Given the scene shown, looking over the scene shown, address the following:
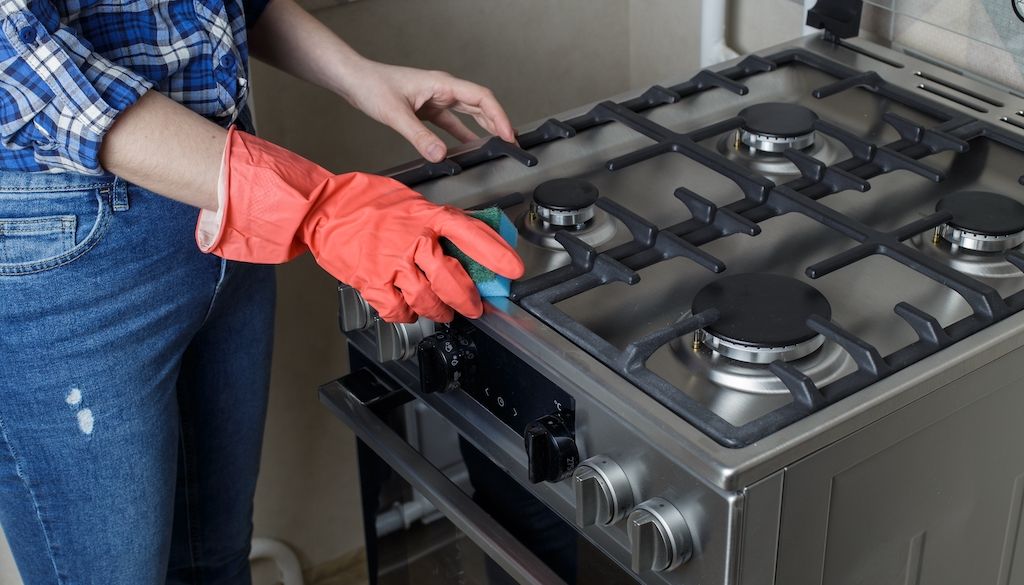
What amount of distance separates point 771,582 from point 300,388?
3.83 feet

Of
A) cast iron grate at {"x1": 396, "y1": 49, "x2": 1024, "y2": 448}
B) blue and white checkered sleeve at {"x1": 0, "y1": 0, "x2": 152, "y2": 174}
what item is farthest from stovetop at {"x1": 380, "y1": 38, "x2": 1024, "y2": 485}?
blue and white checkered sleeve at {"x1": 0, "y1": 0, "x2": 152, "y2": 174}

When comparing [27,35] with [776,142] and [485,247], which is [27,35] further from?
[776,142]

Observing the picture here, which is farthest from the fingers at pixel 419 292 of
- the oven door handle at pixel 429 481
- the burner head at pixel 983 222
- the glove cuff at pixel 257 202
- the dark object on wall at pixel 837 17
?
the dark object on wall at pixel 837 17

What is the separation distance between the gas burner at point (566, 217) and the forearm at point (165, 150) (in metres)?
0.31

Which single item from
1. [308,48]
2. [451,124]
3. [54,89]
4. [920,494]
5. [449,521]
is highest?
[54,89]

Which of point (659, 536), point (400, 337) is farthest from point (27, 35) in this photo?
point (659, 536)

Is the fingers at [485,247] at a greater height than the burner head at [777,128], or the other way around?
the fingers at [485,247]

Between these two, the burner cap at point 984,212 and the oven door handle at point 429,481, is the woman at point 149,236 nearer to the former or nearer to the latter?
the oven door handle at point 429,481

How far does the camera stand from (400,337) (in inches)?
45.5

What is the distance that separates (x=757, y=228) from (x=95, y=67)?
60cm

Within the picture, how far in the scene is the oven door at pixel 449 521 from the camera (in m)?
1.11

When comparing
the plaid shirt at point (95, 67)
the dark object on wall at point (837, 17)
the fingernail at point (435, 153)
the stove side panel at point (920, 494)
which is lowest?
the stove side panel at point (920, 494)

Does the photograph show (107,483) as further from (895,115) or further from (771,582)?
(895,115)

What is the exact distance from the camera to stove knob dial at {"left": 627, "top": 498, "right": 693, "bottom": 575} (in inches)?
35.2
